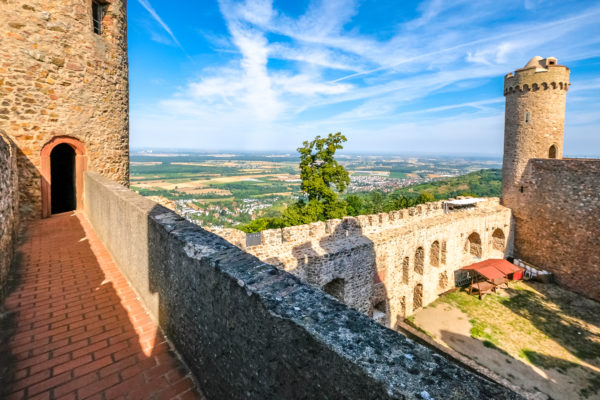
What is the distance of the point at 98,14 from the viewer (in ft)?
25.6

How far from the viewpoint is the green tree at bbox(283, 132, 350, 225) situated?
21.1 meters

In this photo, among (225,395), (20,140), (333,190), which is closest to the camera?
(225,395)

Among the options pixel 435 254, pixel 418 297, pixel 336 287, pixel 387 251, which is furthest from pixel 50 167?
pixel 435 254

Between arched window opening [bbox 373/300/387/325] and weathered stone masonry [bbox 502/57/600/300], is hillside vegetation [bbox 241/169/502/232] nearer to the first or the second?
weathered stone masonry [bbox 502/57/600/300]

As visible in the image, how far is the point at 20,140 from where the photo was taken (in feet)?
21.7

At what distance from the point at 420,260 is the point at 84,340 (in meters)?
12.5

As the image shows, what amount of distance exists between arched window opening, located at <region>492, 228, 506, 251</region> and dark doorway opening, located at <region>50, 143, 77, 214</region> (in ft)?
63.8

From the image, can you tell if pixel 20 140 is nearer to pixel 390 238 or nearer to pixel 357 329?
pixel 357 329

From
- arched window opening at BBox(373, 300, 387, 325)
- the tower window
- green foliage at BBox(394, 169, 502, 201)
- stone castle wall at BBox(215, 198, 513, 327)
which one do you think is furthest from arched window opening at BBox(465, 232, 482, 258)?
green foliage at BBox(394, 169, 502, 201)

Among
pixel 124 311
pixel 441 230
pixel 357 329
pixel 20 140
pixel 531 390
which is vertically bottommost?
pixel 531 390

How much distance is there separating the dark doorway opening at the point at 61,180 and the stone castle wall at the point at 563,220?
67.3 ft

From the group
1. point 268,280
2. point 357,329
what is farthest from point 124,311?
point 357,329

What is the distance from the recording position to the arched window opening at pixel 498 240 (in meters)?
17.0

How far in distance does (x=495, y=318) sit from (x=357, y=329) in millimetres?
14011
